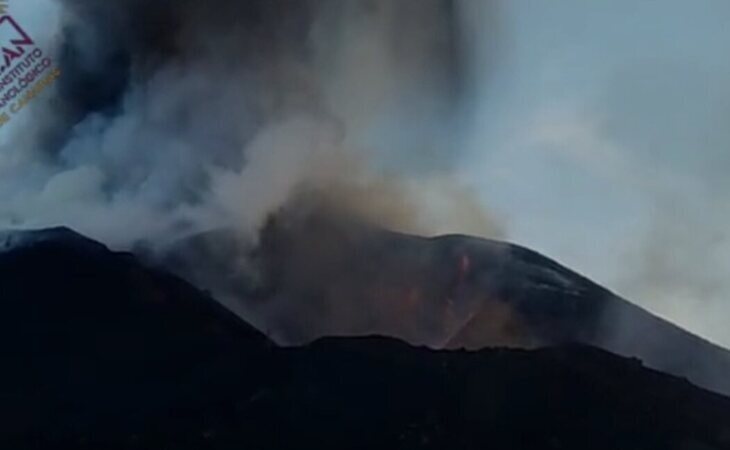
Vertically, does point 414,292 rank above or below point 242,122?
below

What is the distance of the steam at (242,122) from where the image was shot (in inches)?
143

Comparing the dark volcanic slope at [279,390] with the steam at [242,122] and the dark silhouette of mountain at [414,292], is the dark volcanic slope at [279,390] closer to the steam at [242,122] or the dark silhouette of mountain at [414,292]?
the dark silhouette of mountain at [414,292]

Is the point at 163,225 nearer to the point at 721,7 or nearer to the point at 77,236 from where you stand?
the point at 77,236

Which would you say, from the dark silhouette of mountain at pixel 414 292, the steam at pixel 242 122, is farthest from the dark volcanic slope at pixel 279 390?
the steam at pixel 242 122

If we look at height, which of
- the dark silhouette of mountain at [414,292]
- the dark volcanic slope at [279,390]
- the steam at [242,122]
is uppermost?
the steam at [242,122]

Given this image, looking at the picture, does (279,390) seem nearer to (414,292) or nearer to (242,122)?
(414,292)

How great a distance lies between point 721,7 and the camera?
11.5 feet

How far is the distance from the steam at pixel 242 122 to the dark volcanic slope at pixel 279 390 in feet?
0.71

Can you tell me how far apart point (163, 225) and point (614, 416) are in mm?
1317

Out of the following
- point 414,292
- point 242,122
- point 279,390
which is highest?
point 242,122

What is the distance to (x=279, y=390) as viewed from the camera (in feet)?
11.5

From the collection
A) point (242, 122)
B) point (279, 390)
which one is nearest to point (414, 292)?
point (279, 390)

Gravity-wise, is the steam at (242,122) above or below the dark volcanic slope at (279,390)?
above

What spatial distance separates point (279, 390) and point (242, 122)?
2.44ft
